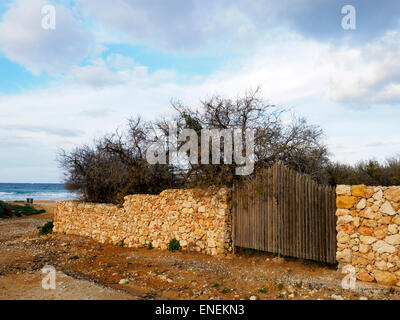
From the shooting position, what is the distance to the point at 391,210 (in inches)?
250

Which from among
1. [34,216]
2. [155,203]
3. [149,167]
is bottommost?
[34,216]

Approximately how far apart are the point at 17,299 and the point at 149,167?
24.7 feet

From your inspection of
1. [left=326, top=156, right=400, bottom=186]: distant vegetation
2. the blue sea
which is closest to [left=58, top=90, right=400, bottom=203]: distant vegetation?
[left=326, top=156, right=400, bottom=186]: distant vegetation

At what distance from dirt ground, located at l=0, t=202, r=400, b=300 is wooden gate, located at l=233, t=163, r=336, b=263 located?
0.47 m

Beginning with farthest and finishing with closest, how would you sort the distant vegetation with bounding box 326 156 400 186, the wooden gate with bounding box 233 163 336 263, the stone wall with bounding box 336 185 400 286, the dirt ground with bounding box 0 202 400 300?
1. the distant vegetation with bounding box 326 156 400 186
2. the wooden gate with bounding box 233 163 336 263
3. the stone wall with bounding box 336 185 400 286
4. the dirt ground with bounding box 0 202 400 300

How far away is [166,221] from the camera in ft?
35.8

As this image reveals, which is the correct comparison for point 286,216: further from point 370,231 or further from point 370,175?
point 370,175

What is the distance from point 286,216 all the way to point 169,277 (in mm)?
3467

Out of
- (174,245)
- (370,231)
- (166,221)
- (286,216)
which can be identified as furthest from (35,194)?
(370,231)

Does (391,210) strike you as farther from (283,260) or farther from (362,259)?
(283,260)

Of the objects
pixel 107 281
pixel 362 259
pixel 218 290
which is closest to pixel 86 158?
pixel 107 281

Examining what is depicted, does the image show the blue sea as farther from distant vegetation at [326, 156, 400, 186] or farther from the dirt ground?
distant vegetation at [326, 156, 400, 186]

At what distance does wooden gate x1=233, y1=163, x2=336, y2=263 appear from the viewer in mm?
7403
